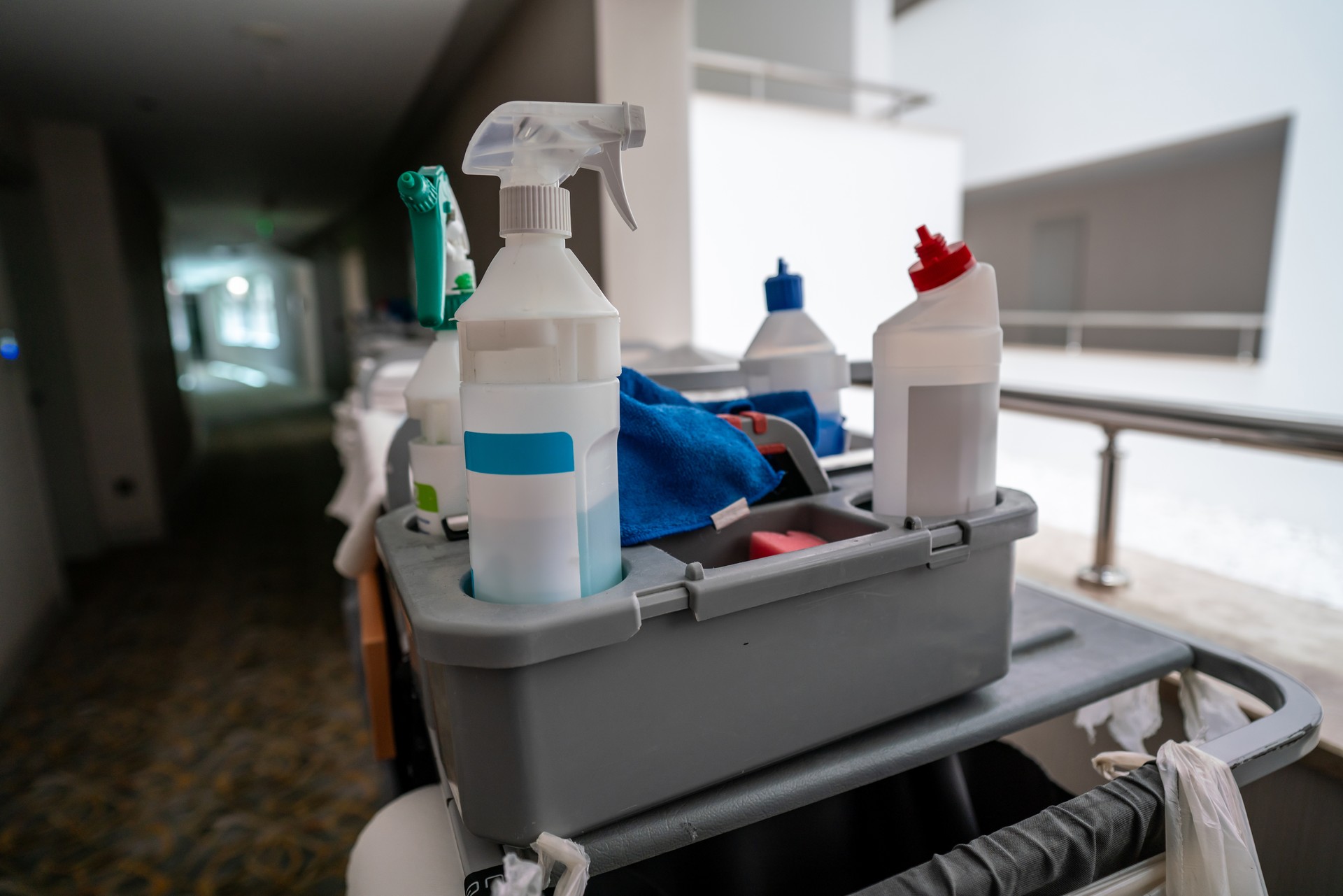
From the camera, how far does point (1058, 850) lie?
39 cm

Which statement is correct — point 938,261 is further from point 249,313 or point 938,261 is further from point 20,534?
point 249,313

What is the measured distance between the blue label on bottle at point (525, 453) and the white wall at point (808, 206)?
2.39 m

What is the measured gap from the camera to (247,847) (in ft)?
4.55

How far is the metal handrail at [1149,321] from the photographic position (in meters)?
4.70

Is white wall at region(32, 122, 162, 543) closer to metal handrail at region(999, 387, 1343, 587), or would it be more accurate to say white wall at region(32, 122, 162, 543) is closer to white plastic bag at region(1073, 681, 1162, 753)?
metal handrail at region(999, 387, 1343, 587)

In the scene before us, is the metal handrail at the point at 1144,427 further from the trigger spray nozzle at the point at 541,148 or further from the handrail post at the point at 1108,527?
the trigger spray nozzle at the point at 541,148

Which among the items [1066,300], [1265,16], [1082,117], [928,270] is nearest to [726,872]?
[928,270]

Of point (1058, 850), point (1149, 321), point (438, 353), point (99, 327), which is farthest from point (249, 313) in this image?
point (1058, 850)

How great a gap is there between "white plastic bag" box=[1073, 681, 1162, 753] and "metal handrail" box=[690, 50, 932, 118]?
8.19 ft

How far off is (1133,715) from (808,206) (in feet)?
9.65

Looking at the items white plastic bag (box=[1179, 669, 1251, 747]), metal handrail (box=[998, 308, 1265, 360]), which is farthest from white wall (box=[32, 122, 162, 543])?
metal handrail (box=[998, 308, 1265, 360])

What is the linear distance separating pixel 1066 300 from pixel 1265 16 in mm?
3551

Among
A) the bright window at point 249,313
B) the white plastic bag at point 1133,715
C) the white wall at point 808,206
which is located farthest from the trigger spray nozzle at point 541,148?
the bright window at point 249,313

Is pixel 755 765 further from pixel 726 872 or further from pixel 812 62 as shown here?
pixel 812 62
